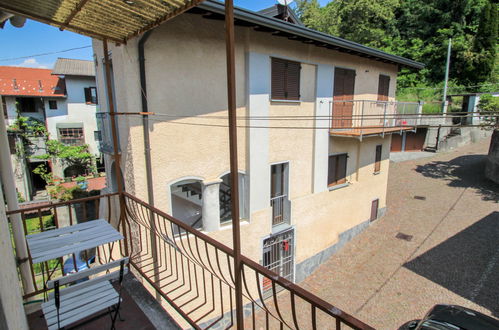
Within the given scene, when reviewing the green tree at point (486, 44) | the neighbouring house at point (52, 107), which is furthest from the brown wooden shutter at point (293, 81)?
Result: the green tree at point (486, 44)

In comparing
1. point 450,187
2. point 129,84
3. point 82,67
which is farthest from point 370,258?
point 82,67

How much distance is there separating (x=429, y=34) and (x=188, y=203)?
2947 centimetres

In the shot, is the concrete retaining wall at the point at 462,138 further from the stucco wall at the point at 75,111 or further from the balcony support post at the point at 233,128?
the stucco wall at the point at 75,111

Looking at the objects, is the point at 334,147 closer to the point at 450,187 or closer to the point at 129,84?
the point at 129,84

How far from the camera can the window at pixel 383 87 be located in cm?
1134

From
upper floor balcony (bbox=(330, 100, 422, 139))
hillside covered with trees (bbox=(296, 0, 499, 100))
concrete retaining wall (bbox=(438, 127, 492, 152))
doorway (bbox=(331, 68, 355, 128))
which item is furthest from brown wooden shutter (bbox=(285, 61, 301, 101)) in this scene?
concrete retaining wall (bbox=(438, 127, 492, 152))

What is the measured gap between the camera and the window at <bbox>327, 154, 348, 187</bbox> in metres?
10.1

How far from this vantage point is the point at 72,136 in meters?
19.1

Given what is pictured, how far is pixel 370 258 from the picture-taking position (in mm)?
10195

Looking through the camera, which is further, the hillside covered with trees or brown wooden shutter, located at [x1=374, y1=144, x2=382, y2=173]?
the hillside covered with trees

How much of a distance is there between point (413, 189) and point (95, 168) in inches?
822

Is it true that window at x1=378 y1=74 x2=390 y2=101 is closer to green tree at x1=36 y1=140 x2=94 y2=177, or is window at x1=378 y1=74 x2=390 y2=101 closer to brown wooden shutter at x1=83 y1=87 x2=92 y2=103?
green tree at x1=36 y1=140 x2=94 y2=177

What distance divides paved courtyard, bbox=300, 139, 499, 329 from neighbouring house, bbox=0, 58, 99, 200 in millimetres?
18512

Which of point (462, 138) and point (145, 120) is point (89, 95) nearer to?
point (145, 120)
